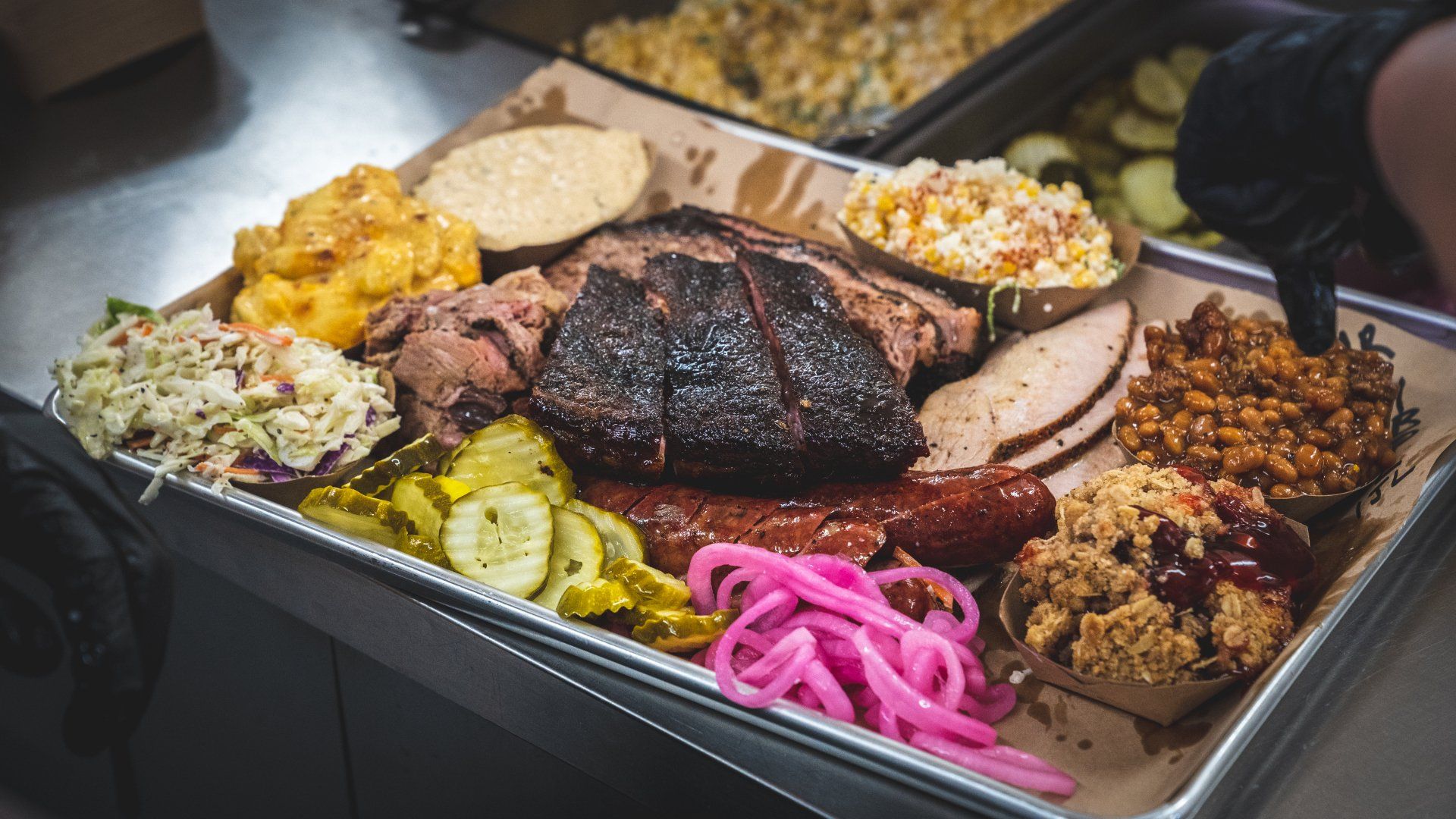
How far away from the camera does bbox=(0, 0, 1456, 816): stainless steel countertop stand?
82.9 inches

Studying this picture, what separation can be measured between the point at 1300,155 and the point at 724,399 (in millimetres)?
1404

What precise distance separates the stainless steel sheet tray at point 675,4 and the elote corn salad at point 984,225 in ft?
1.70

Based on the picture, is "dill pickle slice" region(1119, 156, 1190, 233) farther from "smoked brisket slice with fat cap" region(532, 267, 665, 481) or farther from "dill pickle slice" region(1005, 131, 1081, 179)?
"smoked brisket slice with fat cap" region(532, 267, 665, 481)

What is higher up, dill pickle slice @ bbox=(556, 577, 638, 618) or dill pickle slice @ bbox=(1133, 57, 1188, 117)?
dill pickle slice @ bbox=(1133, 57, 1188, 117)

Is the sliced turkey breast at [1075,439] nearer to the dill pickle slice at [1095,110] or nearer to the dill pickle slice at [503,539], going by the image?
the dill pickle slice at [503,539]

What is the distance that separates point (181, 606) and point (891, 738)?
1983 mm

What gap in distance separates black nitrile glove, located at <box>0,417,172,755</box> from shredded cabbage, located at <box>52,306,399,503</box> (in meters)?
0.29

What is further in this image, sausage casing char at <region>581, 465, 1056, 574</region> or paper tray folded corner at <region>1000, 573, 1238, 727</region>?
sausage casing char at <region>581, 465, 1056, 574</region>

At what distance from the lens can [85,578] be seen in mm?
2109

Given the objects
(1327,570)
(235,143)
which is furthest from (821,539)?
(235,143)

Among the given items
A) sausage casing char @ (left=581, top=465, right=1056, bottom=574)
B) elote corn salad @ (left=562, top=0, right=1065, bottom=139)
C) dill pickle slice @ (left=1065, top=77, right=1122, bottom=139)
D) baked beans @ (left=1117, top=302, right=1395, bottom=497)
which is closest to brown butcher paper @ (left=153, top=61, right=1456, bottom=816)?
baked beans @ (left=1117, top=302, right=1395, bottom=497)

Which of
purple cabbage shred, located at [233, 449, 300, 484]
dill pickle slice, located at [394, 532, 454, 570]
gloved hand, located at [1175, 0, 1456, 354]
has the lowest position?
purple cabbage shred, located at [233, 449, 300, 484]

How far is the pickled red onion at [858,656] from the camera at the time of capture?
6.79 feet

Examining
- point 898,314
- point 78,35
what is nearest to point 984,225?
point 898,314
